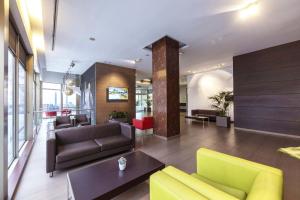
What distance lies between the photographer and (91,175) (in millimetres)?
1882

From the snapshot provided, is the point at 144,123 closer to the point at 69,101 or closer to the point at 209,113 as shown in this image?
the point at 209,113

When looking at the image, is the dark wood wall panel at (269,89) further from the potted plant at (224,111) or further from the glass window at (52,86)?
the glass window at (52,86)

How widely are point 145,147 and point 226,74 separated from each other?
7.06 m

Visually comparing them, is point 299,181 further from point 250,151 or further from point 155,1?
point 155,1

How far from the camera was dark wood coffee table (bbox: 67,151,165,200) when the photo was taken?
61.0 inches

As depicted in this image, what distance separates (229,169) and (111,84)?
701cm

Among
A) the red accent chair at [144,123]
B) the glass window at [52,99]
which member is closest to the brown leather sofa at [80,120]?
the red accent chair at [144,123]

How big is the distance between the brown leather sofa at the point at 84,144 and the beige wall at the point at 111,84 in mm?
3756

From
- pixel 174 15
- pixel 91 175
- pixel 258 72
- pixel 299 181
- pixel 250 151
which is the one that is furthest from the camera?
pixel 258 72

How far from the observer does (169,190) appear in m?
1.02

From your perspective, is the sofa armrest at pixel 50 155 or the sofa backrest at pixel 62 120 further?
the sofa backrest at pixel 62 120

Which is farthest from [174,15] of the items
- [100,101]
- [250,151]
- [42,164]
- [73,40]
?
[100,101]

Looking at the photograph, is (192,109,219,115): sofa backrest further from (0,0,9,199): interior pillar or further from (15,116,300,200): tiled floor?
(0,0,9,199): interior pillar

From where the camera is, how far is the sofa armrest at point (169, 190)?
93 centimetres
